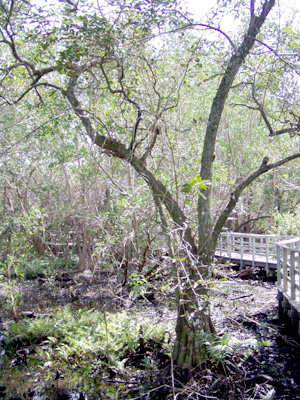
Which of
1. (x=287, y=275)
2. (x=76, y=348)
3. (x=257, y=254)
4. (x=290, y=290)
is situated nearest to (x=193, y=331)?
(x=76, y=348)

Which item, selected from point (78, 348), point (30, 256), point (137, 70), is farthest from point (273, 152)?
point (30, 256)

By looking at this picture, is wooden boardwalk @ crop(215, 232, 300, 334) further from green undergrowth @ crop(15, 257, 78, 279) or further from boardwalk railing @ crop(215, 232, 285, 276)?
green undergrowth @ crop(15, 257, 78, 279)

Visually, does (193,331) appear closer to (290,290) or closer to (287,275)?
(290,290)

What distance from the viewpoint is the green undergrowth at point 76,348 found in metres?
7.63

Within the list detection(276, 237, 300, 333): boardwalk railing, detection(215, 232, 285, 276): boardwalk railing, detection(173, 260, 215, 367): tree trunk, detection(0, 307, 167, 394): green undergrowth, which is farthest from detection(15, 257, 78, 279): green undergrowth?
detection(173, 260, 215, 367): tree trunk

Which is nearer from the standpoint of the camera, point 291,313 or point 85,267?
point 291,313

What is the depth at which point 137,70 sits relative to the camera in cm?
757

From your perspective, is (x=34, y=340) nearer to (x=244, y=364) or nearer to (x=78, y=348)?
(x=78, y=348)

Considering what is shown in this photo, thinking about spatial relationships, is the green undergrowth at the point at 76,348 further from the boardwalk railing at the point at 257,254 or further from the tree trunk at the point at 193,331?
the boardwalk railing at the point at 257,254

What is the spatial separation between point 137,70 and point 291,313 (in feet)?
19.7

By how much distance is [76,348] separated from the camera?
838 centimetres

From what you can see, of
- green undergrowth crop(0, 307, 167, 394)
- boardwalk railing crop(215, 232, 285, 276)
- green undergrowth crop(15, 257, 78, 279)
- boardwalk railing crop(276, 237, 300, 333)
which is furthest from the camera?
green undergrowth crop(15, 257, 78, 279)

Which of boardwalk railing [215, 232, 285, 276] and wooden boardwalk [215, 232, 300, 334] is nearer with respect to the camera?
wooden boardwalk [215, 232, 300, 334]

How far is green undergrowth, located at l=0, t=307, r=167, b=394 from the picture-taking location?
25.0ft
